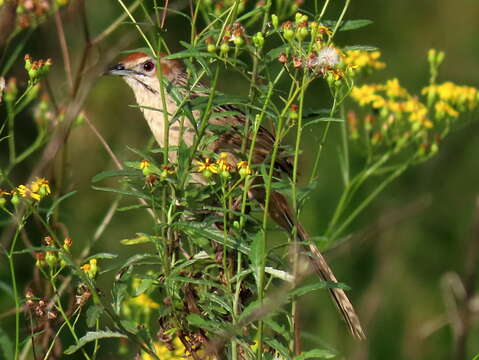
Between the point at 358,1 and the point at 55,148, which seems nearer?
the point at 55,148

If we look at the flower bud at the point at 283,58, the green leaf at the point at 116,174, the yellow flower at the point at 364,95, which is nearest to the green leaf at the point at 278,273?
the green leaf at the point at 116,174

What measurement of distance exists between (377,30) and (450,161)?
1.81 metres

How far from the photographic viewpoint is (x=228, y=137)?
379 centimetres

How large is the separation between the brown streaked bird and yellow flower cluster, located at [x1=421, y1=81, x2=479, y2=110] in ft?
3.06

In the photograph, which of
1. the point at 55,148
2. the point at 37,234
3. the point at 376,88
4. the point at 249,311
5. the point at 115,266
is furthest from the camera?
the point at 37,234

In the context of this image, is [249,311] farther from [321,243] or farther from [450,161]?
[450,161]

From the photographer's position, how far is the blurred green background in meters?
6.47

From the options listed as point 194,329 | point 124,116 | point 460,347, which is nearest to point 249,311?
point 194,329

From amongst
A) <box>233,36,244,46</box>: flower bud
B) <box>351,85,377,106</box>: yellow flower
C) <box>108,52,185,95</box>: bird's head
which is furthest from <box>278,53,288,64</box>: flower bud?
<box>108,52,185,95</box>: bird's head

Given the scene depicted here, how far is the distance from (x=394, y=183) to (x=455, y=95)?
3459 mm

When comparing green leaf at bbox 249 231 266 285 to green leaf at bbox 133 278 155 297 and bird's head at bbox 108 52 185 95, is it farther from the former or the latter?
bird's head at bbox 108 52 185 95

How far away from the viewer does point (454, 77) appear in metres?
8.77

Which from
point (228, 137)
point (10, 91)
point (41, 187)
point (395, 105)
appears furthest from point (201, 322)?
point (395, 105)

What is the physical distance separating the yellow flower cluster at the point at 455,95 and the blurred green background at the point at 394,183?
3.25 feet
